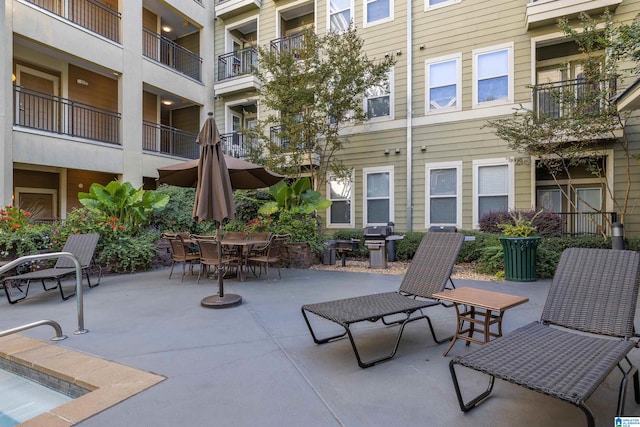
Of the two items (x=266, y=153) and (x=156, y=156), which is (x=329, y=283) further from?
(x=156, y=156)

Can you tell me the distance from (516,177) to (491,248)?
9.51 ft

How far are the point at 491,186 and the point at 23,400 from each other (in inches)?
414

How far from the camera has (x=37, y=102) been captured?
35.6 feet

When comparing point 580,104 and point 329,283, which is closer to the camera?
point 329,283

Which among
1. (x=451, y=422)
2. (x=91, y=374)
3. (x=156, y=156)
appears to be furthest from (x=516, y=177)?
(x=156, y=156)

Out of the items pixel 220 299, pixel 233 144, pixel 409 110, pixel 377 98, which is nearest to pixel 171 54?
pixel 233 144

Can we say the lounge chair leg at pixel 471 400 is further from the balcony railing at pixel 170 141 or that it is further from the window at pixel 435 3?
the balcony railing at pixel 170 141

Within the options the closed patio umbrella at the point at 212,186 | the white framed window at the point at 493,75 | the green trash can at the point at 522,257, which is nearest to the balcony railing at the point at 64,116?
the closed patio umbrella at the point at 212,186

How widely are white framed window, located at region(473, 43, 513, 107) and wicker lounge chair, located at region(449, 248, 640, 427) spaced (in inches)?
313

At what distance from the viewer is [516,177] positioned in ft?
31.2

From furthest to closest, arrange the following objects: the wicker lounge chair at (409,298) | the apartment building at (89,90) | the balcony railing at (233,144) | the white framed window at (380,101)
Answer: the balcony railing at (233,144) → the white framed window at (380,101) → the apartment building at (89,90) → the wicker lounge chair at (409,298)

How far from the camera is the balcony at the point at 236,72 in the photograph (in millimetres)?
13477

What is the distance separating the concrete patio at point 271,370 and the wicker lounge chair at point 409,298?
29cm

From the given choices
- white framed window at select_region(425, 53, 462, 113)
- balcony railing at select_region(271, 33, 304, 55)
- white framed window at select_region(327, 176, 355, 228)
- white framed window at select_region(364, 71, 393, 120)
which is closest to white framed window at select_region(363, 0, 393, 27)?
white framed window at select_region(364, 71, 393, 120)
